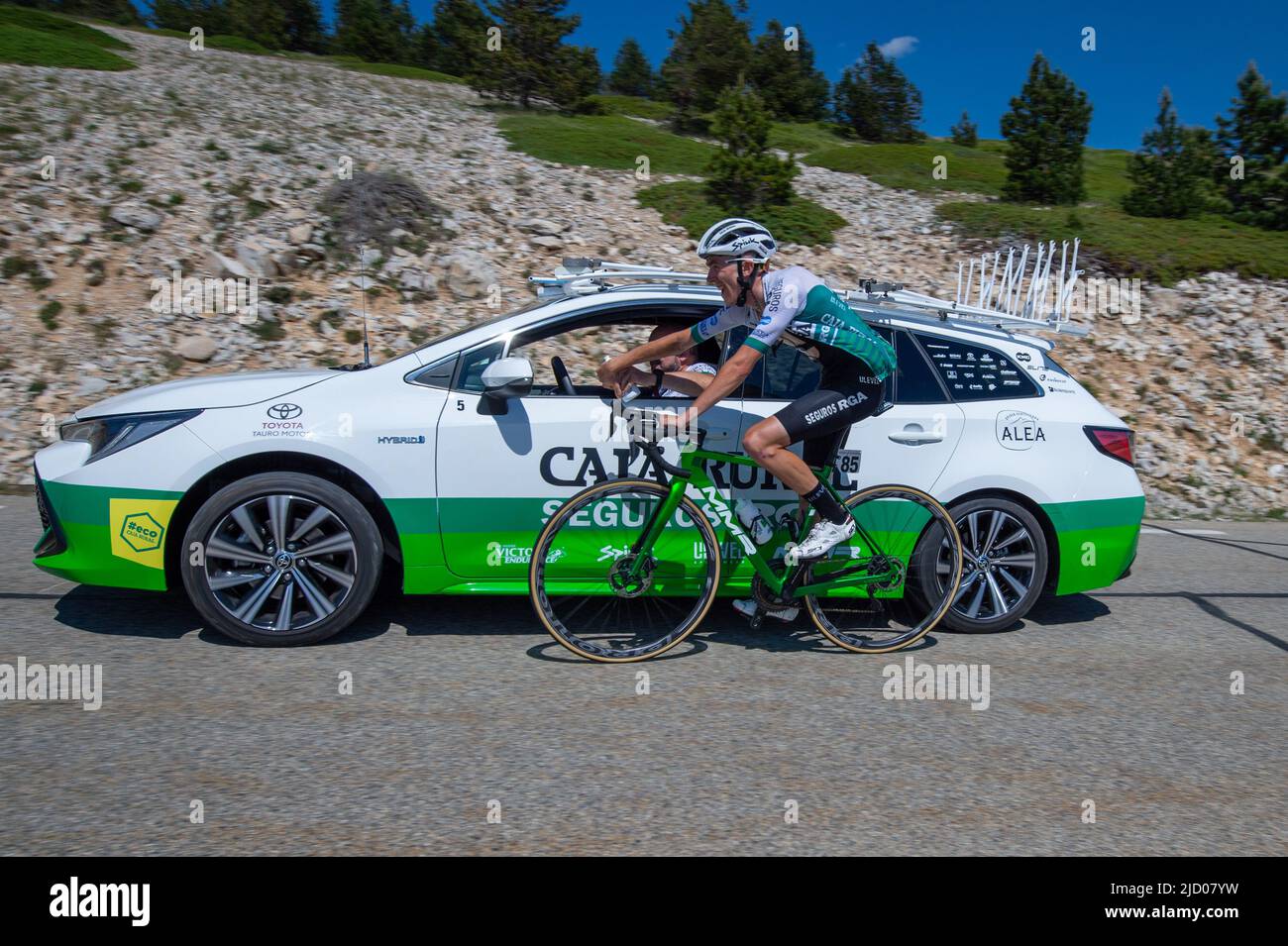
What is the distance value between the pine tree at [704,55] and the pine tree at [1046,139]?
13.1 m

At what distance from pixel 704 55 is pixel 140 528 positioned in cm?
3489

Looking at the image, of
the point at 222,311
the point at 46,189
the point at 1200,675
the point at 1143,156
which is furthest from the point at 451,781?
the point at 1143,156

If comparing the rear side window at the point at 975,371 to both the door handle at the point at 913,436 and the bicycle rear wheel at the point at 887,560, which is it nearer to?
the door handle at the point at 913,436

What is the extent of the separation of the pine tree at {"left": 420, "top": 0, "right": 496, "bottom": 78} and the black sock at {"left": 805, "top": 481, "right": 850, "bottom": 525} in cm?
2638

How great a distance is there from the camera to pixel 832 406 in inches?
185

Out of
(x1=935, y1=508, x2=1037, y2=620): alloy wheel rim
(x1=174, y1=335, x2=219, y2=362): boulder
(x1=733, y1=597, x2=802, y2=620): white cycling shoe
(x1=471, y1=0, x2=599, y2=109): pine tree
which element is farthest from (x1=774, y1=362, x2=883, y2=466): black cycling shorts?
(x1=471, y1=0, x2=599, y2=109): pine tree

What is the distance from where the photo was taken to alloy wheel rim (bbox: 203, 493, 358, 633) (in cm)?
458

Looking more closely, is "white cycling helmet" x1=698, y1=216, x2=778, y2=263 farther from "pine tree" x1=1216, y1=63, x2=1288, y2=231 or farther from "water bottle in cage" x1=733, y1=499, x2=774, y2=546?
"pine tree" x1=1216, y1=63, x2=1288, y2=231

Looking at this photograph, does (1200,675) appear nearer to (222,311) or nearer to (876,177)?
(222,311)

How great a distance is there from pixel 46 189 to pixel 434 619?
12276 mm

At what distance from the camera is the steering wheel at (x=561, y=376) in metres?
5.13

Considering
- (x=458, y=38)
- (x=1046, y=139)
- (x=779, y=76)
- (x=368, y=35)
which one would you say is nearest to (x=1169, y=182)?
(x=1046, y=139)

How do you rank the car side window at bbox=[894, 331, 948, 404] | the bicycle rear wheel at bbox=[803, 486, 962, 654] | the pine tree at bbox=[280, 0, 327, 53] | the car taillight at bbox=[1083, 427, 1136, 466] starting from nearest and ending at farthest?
1. the bicycle rear wheel at bbox=[803, 486, 962, 654]
2. the car side window at bbox=[894, 331, 948, 404]
3. the car taillight at bbox=[1083, 427, 1136, 466]
4. the pine tree at bbox=[280, 0, 327, 53]
